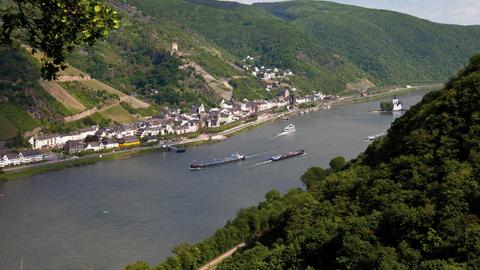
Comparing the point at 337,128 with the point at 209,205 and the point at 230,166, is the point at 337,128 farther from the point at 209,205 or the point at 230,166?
the point at 209,205

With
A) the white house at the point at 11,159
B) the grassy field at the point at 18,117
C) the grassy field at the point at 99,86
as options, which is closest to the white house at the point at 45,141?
the grassy field at the point at 18,117

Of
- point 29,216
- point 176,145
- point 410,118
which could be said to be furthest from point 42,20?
point 176,145

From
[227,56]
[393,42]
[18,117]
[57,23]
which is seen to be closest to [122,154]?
[18,117]

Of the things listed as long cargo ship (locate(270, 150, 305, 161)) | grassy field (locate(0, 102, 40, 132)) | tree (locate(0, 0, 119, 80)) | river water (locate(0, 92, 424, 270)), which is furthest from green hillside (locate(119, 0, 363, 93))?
tree (locate(0, 0, 119, 80))

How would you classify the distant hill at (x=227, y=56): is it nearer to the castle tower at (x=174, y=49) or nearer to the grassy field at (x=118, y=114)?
the grassy field at (x=118, y=114)

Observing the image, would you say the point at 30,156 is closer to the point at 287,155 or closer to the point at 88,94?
the point at 287,155

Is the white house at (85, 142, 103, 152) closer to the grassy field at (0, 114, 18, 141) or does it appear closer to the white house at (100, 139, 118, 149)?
the white house at (100, 139, 118, 149)
